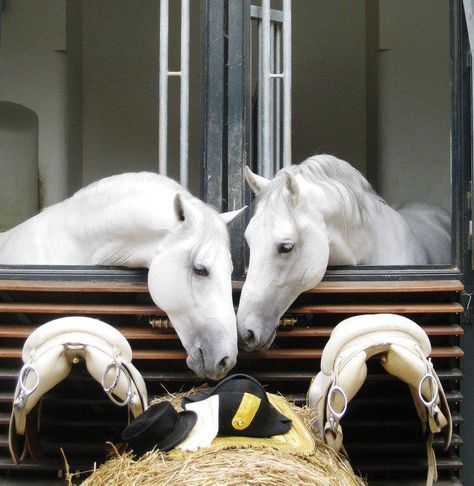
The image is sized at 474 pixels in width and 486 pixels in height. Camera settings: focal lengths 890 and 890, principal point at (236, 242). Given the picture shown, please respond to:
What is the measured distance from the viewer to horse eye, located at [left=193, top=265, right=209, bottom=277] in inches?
113

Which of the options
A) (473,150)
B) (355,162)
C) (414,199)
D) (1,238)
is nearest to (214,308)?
(473,150)

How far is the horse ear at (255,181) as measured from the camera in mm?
3133

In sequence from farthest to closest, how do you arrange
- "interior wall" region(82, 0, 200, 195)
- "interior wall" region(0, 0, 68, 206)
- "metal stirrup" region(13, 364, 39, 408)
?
"interior wall" region(82, 0, 200, 195)
"interior wall" region(0, 0, 68, 206)
"metal stirrup" region(13, 364, 39, 408)

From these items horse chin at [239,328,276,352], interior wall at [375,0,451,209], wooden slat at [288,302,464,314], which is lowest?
horse chin at [239,328,276,352]

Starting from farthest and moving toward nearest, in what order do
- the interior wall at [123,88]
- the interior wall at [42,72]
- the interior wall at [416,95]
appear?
the interior wall at [123,88]
the interior wall at [42,72]
the interior wall at [416,95]

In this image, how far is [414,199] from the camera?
535cm

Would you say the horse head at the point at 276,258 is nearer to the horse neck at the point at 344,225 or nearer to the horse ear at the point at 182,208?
the horse neck at the point at 344,225

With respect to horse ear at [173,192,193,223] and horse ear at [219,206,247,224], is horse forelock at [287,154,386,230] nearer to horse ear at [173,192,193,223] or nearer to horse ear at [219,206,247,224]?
horse ear at [219,206,247,224]

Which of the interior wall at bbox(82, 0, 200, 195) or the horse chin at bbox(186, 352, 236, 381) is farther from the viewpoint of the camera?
the interior wall at bbox(82, 0, 200, 195)

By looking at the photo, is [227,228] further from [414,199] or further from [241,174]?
[414,199]

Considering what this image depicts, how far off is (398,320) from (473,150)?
0.81m

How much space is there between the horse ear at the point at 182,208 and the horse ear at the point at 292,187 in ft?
1.13

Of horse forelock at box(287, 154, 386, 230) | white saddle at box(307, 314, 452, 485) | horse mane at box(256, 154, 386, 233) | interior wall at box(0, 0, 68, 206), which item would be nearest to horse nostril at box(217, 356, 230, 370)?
white saddle at box(307, 314, 452, 485)

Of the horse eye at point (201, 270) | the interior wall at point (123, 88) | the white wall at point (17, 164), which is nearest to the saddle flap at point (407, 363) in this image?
the horse eye at point (201, 270)
